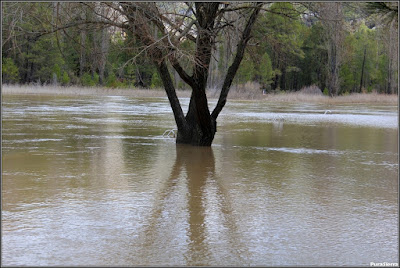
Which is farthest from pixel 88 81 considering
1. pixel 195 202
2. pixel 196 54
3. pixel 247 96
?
pixel 195 202

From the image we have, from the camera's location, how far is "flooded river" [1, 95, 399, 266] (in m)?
5.62

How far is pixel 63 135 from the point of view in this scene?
1537 centimetres

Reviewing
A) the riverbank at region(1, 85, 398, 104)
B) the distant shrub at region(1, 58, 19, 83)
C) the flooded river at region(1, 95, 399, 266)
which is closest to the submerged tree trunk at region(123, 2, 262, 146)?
the flooded river at region(1, 95, 399, 266)

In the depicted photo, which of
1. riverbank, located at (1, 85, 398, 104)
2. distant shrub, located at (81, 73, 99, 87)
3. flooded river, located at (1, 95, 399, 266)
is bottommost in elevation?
flooded river, located at (1, 95, 399, 266)

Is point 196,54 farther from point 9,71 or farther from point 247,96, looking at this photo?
point 9,71

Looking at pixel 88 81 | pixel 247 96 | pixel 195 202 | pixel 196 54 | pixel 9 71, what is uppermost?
pixel 196 54

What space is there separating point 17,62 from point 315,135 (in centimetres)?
4395

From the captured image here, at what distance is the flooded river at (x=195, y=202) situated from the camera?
5625 mm

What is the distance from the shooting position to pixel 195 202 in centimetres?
785

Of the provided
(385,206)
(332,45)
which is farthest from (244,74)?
(385,206)

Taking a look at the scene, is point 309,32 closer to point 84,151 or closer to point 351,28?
point 351,28

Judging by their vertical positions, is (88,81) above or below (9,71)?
below

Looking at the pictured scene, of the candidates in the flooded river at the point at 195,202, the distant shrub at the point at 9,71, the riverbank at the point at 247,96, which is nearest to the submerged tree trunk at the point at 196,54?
the flooded river at the point at 195,202

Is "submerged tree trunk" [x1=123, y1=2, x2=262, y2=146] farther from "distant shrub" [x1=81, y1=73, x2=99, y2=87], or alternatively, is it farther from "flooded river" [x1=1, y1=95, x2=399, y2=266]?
"distant shrub" [x1=81, y1=73, x2=99, y2=87]
